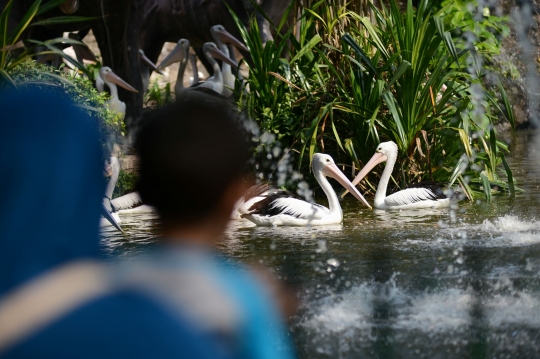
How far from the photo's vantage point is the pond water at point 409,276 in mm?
3539

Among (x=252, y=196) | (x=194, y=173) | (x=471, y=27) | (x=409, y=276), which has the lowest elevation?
(x=409, y=276)

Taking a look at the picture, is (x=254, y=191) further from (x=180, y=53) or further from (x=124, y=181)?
(x=180, y=53)

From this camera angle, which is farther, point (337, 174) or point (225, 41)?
point (225, 41)

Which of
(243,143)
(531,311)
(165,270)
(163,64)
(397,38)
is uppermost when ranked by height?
(163,64)

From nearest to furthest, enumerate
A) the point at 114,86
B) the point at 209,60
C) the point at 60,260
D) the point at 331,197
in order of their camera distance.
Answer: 1. the point at 60,260
2. the point at 331,197
3. the point at 114,86
4. the point at 209,60

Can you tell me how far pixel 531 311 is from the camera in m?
3.88

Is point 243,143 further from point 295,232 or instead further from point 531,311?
point 295,232

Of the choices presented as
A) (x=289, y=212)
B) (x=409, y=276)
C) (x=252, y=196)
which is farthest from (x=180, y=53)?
(x=409, y=276)

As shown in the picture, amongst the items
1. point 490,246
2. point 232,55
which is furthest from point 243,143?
point 232,55

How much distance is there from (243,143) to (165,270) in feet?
1.50

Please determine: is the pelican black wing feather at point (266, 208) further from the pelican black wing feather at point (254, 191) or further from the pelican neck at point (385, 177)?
the pelican neck at point (385, 177)

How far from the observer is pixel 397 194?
7.16m

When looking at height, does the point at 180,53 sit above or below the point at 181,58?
above

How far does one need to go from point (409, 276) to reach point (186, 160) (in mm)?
3352
